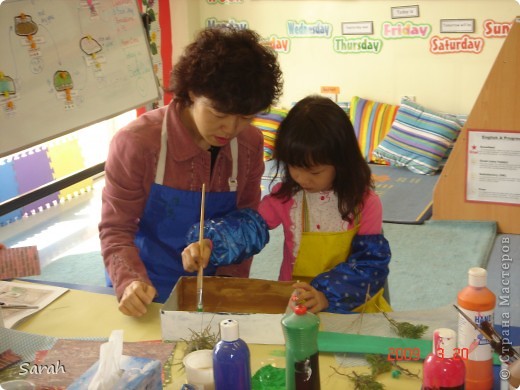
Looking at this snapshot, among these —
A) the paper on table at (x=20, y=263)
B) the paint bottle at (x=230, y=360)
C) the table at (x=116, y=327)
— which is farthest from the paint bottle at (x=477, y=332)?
the paper on table at (x=20, y=263)

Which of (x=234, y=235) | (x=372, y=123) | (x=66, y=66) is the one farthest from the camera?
(x=372, y=123)

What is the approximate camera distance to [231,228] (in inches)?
60.1

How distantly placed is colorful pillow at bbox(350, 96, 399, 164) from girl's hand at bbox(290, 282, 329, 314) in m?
2.96

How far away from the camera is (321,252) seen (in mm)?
1615

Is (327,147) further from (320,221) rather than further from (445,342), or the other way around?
(445,342)

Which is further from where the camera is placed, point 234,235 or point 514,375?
point 234,235

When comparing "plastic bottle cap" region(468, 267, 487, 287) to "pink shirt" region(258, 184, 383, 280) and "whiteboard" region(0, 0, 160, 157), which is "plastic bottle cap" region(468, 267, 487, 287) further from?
"whiteboard" region(0, 0, 160, 157)

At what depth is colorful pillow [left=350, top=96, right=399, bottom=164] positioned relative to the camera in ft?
14.3

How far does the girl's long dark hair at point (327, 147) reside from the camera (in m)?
1.48

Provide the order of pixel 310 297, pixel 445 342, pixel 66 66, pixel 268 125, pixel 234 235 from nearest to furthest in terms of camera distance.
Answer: pixel 445 342 → pixel 310 297 → pixel 234 235 → pixel 66 66 → pixel 268 125

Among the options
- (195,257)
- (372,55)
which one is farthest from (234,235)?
(372,55)

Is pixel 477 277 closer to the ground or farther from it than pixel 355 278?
farther from it

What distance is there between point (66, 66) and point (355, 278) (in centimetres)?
206

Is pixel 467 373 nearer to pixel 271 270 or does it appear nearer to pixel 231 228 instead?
pixel 231 228
